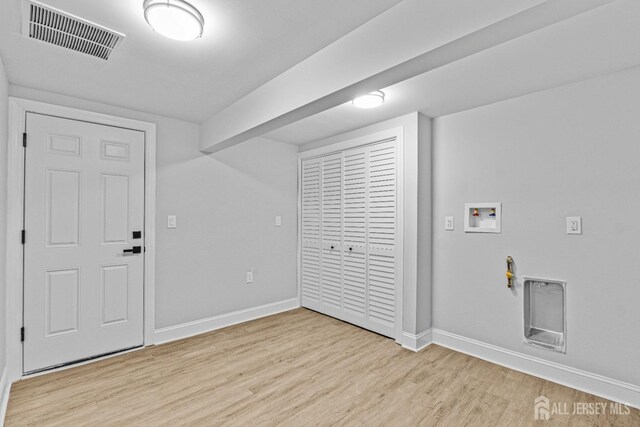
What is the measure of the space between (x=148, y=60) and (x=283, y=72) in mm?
894

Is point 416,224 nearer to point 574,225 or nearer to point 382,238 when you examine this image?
point 382,238

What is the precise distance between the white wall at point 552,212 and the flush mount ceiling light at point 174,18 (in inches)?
96.0

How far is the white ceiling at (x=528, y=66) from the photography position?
169cm

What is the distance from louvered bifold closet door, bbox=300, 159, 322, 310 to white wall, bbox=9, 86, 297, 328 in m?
0.14

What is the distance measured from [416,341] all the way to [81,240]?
3.17 metres

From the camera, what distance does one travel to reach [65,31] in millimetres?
1746

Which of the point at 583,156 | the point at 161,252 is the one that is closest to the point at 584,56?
the point at 583,156

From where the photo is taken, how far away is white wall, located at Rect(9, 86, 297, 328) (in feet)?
10.5

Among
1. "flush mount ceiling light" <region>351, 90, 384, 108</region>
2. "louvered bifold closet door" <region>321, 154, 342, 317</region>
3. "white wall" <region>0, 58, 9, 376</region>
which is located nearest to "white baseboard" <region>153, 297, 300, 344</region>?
"louvered bifold closet door" <region>321, 154, 342, 317</region>

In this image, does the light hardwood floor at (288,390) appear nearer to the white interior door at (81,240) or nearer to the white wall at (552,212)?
the white interior door at (81,240)

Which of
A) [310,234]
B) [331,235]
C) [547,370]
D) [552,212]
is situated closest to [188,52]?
[331,235]

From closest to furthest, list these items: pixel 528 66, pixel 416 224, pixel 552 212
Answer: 1. pixel 528 66
2. pixel 552 212
3. pixel 416 224

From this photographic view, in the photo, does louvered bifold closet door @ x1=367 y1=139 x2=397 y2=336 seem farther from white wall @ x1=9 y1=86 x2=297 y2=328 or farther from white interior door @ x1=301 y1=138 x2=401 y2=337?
white wall @ x1=9 y1=86 x2=297 y2=328

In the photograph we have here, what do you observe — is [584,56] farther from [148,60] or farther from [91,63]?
[91,63]
